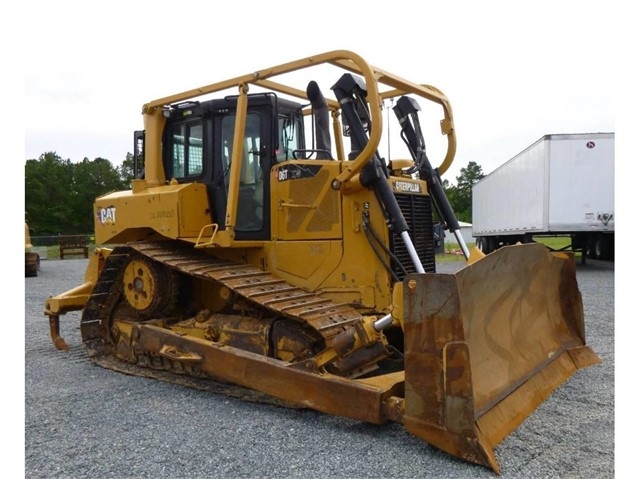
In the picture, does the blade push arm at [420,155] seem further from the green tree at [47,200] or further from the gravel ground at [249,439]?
the green tree at [47,200]

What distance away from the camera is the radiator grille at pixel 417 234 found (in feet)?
16.3

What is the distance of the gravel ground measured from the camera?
10.8 feet

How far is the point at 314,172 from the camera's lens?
5199 millimetres

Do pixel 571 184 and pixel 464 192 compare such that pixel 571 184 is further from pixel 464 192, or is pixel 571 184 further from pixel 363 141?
pixel 464 192

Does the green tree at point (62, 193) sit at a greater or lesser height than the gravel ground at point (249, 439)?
greater

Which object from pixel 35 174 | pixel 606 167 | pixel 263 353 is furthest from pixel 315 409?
pixel 35 174

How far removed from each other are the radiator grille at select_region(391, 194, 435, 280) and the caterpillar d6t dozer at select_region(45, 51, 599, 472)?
0.02m

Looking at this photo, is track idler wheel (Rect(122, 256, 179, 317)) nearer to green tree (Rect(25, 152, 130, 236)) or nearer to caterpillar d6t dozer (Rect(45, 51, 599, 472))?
caterpillar d6t dozer (Rect(45, 51, 599, 472))

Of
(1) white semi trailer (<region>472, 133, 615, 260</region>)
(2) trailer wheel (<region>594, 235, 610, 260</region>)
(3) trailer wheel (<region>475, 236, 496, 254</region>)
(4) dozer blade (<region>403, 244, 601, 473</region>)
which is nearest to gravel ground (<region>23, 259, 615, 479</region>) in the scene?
(4) dozer blade (<region>403, 244, 601, 473</region>)

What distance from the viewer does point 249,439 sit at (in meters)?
3.75

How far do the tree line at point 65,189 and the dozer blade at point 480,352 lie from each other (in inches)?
1543

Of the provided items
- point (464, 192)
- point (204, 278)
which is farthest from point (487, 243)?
point (464, 192)

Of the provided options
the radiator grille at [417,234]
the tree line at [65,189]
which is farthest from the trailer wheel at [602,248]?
the tree line at [65,189]

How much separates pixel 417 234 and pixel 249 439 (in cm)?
263
